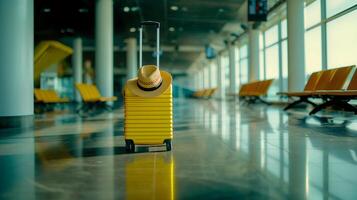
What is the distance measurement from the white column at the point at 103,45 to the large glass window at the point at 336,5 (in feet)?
29.9

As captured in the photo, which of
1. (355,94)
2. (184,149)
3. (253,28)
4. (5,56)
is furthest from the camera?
(253,28)

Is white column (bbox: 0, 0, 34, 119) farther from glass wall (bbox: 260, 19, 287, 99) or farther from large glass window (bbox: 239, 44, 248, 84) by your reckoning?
large glass window (bbox: 239, 44, 248, 84)

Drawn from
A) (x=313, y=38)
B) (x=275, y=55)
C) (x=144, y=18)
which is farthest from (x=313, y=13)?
(x=144, y=18)

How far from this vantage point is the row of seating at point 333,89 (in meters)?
6.54

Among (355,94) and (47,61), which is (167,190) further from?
(47,61)

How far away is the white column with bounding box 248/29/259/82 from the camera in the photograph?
818 inches

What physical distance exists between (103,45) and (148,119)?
40.2 ft

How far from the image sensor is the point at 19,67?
639 centimetres

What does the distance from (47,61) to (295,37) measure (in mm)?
10538

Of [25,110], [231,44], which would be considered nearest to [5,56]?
[25,110]

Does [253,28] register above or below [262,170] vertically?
above

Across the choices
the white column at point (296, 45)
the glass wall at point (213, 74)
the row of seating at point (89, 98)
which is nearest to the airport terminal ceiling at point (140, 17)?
the white column at point (296, 45)

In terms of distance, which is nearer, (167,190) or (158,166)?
(167,190)

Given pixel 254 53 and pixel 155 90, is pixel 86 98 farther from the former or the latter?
pixel 254 53
